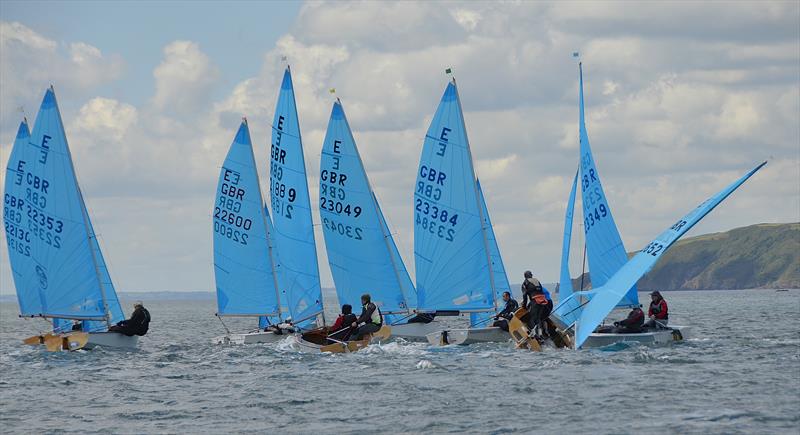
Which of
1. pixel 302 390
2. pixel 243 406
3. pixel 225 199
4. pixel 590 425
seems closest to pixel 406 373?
pixel 302 390

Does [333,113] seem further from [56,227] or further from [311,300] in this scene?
[56,227]

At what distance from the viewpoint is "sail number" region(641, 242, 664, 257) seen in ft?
108

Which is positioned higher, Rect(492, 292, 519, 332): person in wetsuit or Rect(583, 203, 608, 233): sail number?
Rect(583, 203, 608, 233): sail number

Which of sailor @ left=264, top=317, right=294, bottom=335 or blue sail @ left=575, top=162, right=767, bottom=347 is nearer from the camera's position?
blue sail @ left=575, top=162, right=767, bottom=347

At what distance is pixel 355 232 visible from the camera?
136 feet

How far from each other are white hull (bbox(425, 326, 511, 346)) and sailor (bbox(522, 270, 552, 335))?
2012 millimetres

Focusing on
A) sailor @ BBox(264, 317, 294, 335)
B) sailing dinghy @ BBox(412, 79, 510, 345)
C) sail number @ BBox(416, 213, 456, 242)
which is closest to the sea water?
sailing dinghy @ BBox(412, 79, 510, 345)

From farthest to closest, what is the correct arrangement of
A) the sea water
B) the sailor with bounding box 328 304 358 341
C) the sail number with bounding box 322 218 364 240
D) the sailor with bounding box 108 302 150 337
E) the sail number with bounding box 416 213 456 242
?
1. the sail number with bounding box 322 218 364 240
2. the sail number with bounding box 416 213 456 242
3. the sailor with bounding box 108 302 150 337
4. the sailor with bounding box 328 304 358 341
5. the sea water

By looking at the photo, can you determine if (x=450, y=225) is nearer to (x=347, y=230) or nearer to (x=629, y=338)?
(x=347, y=230)

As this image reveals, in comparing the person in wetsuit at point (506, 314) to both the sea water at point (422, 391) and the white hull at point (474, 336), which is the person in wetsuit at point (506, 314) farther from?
the sea water at point (422, 391)

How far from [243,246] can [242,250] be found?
0.14 metres

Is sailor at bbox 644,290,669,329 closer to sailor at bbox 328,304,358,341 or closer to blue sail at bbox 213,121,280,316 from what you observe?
sailor at bbox 328,304,358,341

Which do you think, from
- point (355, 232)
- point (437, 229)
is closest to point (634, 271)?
point (437, 229)

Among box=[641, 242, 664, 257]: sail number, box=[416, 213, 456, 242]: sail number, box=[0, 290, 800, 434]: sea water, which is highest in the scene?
box=[416, 213, 456, 242]: sail number
